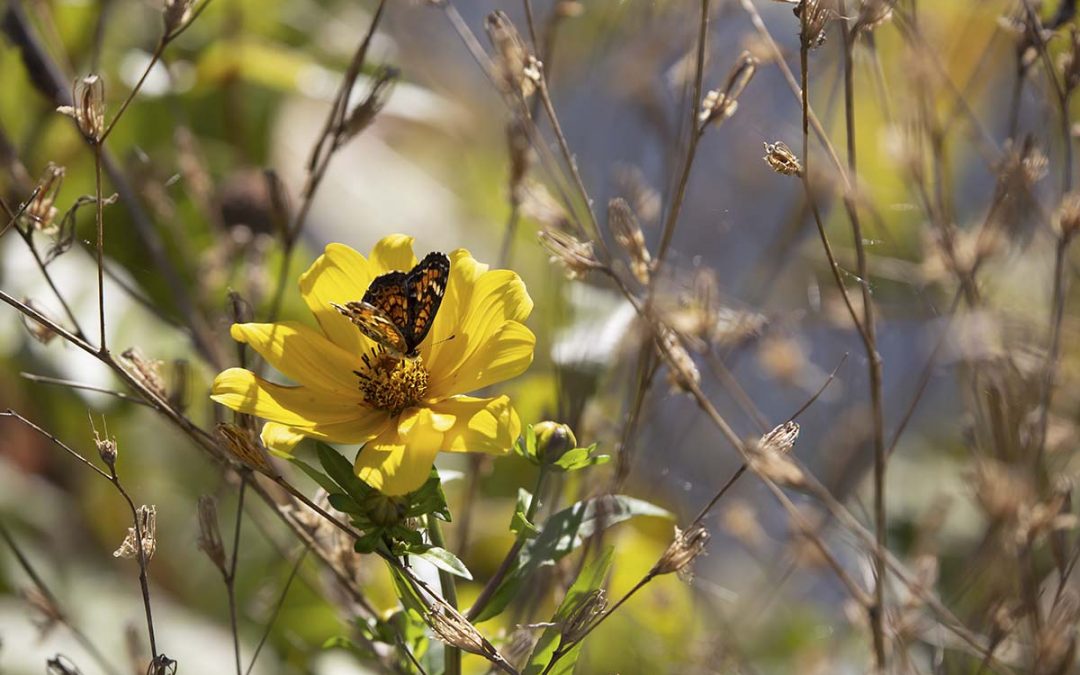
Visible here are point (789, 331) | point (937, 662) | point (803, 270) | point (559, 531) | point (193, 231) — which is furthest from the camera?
point (803, 270)

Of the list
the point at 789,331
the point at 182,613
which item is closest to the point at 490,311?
the point at 789,331

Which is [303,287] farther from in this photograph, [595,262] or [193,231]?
[193,231]

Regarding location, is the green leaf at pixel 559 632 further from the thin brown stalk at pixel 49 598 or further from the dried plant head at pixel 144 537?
the thin brown stalk at pixel 49 598

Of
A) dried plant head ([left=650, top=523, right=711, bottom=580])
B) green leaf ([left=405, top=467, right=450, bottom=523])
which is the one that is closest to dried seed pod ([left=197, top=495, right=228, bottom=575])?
green leaf ([left=405, top=467, right=450, bottom=523])

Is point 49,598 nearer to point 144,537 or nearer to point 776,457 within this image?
point 144,537

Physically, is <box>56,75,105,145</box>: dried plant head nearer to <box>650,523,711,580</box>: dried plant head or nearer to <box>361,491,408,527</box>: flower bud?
<box>361,491,408,527</box>: flower bud

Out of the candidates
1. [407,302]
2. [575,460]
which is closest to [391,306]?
[407,302]
